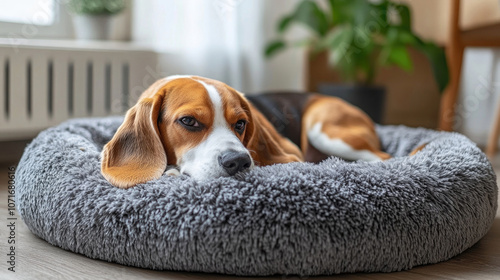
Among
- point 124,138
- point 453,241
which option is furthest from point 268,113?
point 453,241

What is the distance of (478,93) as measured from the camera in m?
5.07

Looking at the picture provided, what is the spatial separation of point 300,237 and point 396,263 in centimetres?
32

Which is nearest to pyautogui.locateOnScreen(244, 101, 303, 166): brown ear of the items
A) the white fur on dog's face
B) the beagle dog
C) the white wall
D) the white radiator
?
the beagle dog

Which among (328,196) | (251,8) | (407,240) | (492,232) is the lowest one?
(492,232)

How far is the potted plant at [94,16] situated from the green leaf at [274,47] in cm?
111

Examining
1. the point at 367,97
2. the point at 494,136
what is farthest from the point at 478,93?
Answer: the point at 367,97

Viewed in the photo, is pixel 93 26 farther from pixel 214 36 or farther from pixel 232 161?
pixel 232 161

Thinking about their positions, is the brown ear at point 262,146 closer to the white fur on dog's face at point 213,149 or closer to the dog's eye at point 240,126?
the dog's eye at point 240,126

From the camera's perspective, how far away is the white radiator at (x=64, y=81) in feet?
10.8

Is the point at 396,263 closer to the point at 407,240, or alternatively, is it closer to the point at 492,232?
the point at 407,240

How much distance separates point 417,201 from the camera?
1740 mm

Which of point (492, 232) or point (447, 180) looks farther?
point (492, 232)

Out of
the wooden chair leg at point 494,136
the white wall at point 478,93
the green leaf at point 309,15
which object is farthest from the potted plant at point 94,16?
the white wall at point 478,93

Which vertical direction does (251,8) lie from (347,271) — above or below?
above
